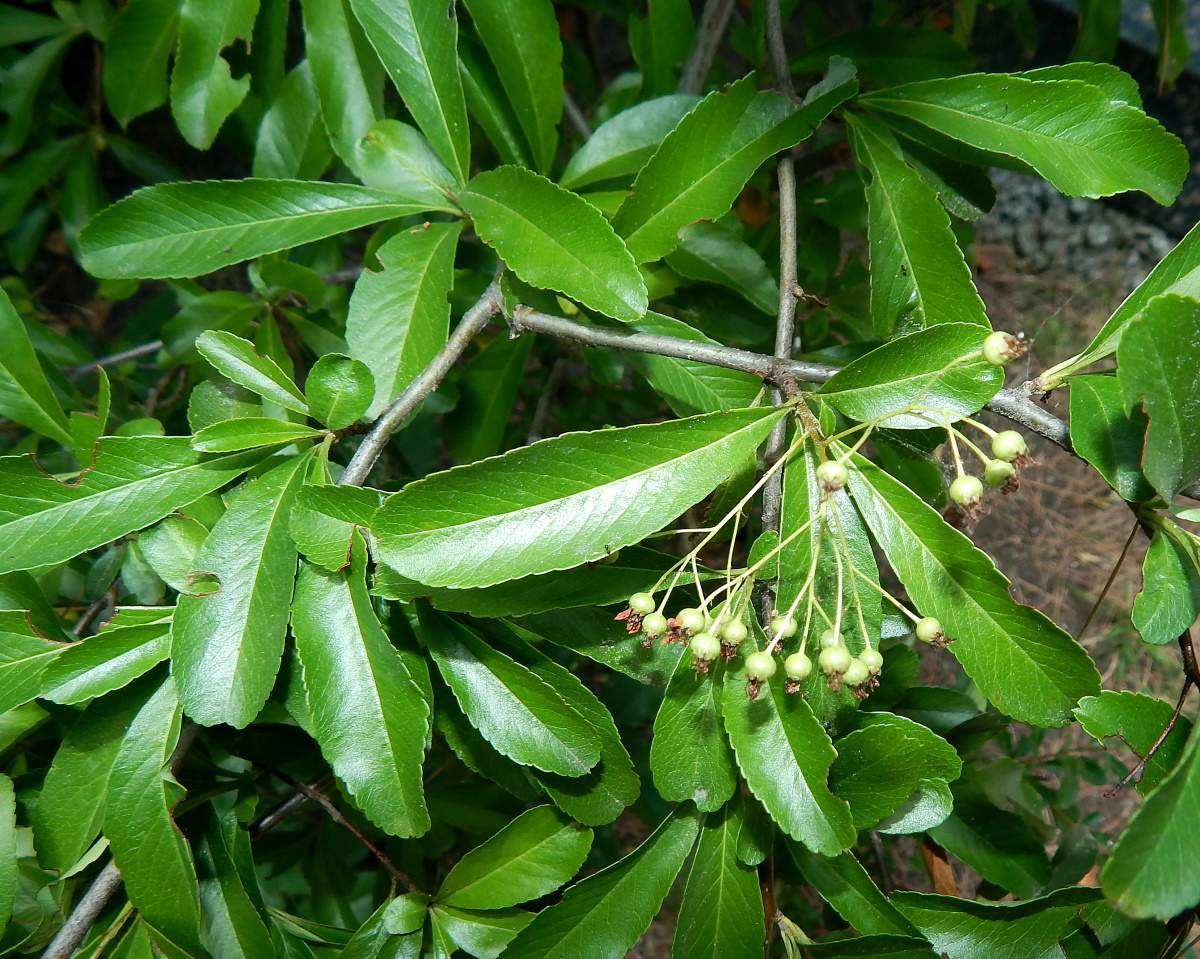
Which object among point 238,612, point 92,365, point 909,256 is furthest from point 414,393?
point 92,365

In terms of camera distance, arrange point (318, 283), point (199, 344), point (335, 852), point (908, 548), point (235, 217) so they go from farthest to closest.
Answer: point (335, 852) < point (318, 283) < point (235, 217) < point (199, 344) < point (908, 548)

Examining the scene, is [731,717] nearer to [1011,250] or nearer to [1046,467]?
[1046,467]

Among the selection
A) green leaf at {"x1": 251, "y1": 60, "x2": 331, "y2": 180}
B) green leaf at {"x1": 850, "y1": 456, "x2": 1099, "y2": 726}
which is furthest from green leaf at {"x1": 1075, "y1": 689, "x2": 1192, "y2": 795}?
green leaf at {"x1": 251, "y1": 60, "x2": 331, "y2": 180}

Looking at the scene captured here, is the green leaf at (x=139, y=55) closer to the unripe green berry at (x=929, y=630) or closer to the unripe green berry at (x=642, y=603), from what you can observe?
the unripe green berry at (x=642, y=603)

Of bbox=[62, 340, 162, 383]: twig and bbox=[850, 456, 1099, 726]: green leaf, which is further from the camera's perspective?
bbox=[62, 340, 162, 383]: twig

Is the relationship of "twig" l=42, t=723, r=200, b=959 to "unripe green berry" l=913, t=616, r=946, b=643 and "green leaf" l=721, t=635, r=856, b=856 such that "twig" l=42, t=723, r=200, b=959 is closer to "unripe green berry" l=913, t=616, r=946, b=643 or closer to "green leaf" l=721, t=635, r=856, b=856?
"green leaf" l=721, t=635, r=856, b=856

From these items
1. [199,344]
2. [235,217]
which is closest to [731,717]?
[199,344]

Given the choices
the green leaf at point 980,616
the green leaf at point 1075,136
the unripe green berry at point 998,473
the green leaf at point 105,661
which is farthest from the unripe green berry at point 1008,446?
the green leaf at point 105,661
